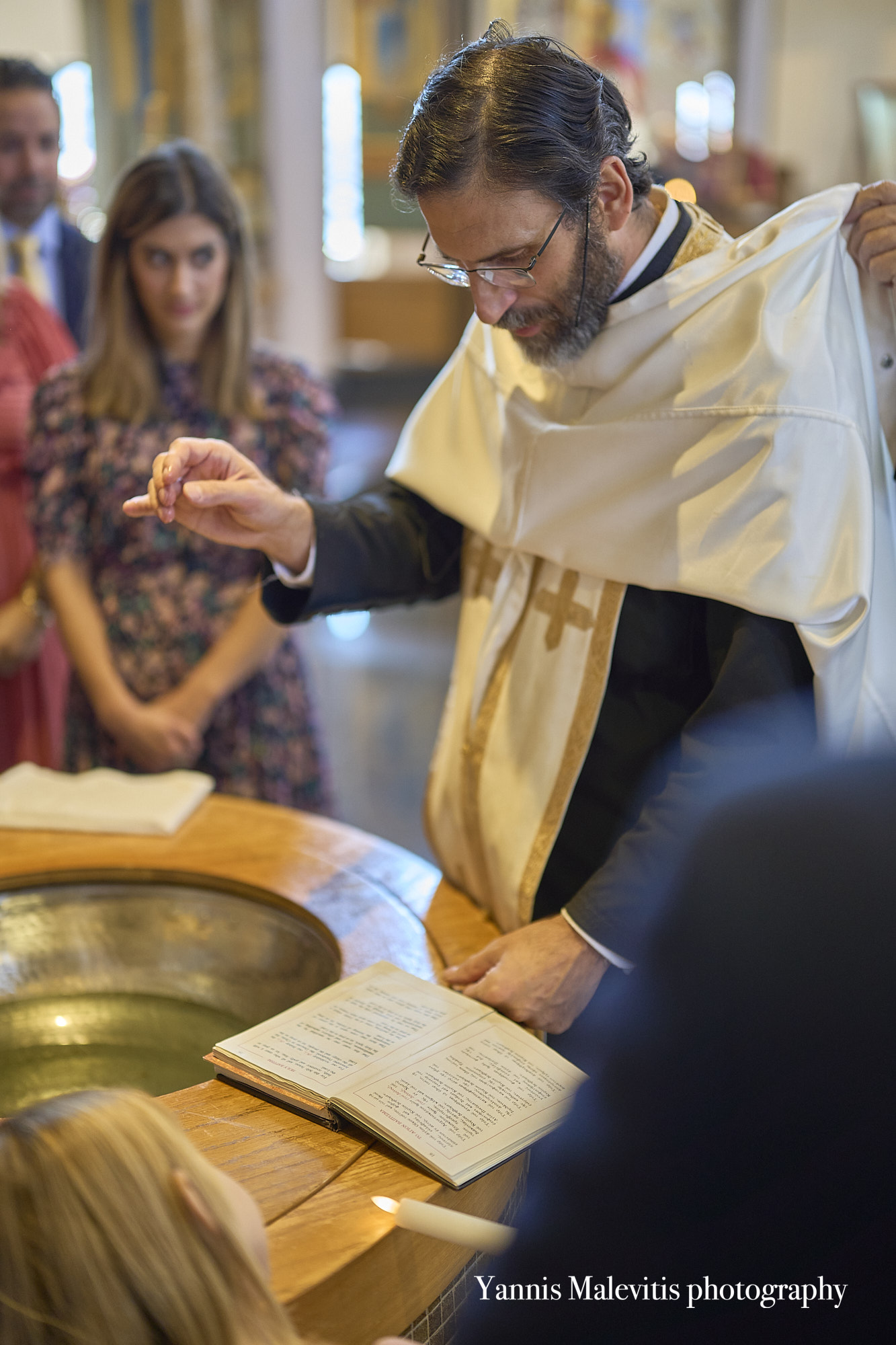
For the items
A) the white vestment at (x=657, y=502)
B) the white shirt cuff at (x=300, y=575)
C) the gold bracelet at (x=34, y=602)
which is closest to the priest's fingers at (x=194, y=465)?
the white shirt cuff at (x=300, y=575)

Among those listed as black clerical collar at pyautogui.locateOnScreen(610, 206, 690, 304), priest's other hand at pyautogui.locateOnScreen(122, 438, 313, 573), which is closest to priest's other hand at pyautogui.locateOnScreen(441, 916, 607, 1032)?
priest's other hand at pyautogui.locateOnScreen(122, 438, 313, 573)

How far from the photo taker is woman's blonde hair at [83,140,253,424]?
2475 mm

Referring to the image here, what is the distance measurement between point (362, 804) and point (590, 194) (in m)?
3.19

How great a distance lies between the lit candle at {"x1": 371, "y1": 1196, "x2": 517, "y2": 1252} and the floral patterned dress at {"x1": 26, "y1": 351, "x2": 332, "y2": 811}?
1655 millimetres

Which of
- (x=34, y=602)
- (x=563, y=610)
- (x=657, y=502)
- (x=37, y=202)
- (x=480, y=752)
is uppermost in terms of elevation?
(x=37, y=202)

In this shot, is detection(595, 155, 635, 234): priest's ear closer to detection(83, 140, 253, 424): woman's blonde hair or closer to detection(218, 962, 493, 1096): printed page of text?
detection(218, 962, 493, 1096): printed page of text

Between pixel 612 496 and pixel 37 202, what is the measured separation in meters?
2.24

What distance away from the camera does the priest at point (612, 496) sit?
5.02 feet

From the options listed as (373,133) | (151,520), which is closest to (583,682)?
(151,520)

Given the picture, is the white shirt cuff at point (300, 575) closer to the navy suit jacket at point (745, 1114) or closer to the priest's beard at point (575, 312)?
the priest's beard at point (575, 312)

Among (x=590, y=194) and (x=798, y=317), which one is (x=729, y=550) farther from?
(x=590, y=194)

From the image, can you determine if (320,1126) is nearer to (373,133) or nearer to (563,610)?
(563,610)

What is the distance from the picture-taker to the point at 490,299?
5.27ft

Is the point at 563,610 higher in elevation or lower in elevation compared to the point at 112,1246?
higher
